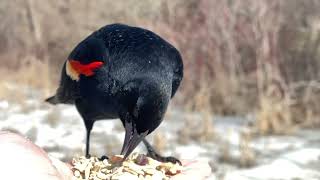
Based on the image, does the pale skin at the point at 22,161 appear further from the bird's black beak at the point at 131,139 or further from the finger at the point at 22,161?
the bird's black beak at the point at 131,139

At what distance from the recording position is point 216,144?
609cm

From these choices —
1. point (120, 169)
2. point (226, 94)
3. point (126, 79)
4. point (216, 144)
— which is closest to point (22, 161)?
point (120, 169)

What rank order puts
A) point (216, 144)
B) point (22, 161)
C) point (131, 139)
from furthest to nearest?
point (216, 144) → point (131, 139) → point (22, 161)

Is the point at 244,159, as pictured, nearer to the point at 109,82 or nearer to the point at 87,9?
the point at 109,82

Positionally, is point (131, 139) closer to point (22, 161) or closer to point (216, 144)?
point (22, 161)

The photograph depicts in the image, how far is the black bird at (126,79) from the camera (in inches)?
110

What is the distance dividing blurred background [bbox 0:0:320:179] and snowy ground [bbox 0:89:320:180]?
1 cm

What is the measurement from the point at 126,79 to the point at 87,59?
1.90ft

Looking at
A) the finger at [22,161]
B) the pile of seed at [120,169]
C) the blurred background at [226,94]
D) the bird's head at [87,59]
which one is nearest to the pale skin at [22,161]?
the finger at [22,161]

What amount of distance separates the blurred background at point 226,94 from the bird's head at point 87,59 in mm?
2022

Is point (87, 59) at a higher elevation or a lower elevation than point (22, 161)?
higher

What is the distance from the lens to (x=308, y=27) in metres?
7.03

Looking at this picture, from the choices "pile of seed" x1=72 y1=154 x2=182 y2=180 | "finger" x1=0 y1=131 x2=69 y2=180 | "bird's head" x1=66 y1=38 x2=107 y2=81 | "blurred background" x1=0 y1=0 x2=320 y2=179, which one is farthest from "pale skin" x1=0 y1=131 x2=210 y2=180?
"blurred background" x1=0 y1=0 x2=320 y2=179

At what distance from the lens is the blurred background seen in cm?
579
